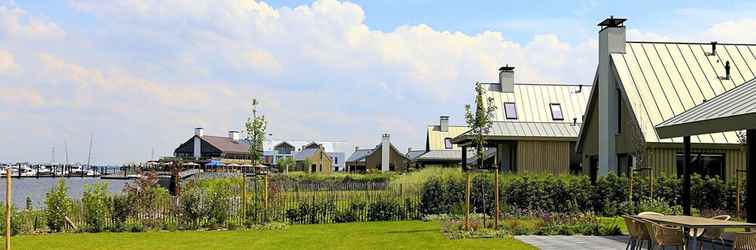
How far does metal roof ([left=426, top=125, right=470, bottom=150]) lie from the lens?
61.8 m

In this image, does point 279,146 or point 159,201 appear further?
point 279,146

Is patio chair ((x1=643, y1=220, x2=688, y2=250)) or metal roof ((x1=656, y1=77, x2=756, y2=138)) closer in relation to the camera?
patio chair ((x1=643, y1=220, x2=688, y2=250))

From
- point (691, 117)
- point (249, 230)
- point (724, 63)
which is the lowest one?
point (249, 230)

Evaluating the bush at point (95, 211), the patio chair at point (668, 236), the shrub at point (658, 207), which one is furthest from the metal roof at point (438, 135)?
the patio chair at point (668, 236)

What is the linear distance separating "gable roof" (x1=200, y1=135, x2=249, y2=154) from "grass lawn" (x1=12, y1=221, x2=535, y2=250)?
101515mm

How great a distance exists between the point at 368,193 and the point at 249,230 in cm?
421

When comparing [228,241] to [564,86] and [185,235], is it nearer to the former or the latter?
[185,235]

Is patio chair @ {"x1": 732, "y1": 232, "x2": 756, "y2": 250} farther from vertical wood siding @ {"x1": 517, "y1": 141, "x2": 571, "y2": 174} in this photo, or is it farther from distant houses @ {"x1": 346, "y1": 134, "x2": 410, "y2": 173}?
distant houses @ {"x1": 346, "y1": 134, "x2": 410, "y2": 173}

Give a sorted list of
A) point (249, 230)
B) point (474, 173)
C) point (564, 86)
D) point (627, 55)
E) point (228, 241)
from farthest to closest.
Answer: point (564, 86)
point (627, 55)
point (474, 173)
point (249, 230)
point (228, 241)

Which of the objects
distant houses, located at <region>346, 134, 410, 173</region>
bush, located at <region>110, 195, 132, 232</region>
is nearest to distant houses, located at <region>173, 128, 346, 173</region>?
distant houses, located at <region>346, 134, 410, 173</region>

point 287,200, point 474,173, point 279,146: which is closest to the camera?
point 287,200

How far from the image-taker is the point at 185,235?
64.5 feet

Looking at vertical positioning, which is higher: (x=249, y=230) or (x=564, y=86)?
(x=564, y=86)

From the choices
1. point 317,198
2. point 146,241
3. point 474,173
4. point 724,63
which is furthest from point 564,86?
point 146,241
